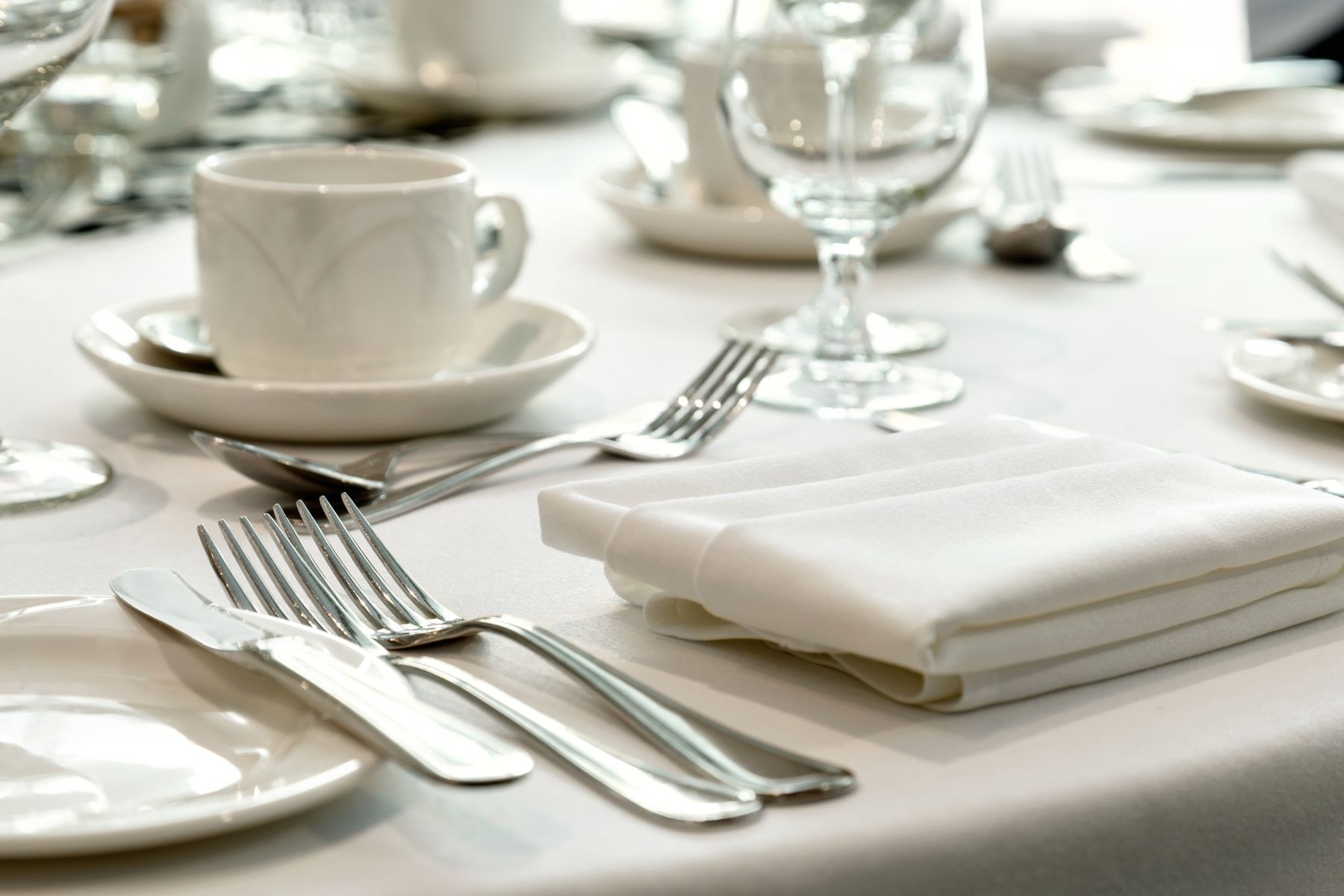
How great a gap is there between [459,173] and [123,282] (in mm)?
351

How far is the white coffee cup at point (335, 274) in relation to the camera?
0.69 m

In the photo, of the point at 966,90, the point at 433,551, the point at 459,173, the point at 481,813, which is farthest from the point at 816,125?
the point at 481,813

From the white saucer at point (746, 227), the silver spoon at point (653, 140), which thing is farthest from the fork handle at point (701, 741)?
the silver spoon at point (653, 140)

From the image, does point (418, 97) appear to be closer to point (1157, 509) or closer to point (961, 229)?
point (961, 229)

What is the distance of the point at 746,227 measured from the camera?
3.46 ft

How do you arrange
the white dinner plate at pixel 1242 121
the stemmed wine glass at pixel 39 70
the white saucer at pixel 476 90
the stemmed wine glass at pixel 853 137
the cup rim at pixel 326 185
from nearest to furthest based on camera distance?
the stemmed wine glass at pixel 39 70
the cup rim at pixel 326 185
the stemmed wine glass at pixel 853 137
the white dinner plate at pixel 1242 121
the white saucer at pixel 476 90

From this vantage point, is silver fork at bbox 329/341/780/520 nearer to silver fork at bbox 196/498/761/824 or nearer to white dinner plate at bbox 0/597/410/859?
silver fork at bbox 196/498/761/824

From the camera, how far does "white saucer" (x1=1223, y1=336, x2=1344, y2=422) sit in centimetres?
70

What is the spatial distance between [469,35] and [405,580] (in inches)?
47.2

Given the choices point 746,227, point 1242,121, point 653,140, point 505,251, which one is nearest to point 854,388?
point 505,251

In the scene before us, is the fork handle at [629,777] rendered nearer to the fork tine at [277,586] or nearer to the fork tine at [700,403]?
the fork tine at [277,586]

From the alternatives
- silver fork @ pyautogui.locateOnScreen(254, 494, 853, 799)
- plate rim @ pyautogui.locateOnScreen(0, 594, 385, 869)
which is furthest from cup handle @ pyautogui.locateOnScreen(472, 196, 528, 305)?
plate rim @ pyautogui.locateOnScreen(0, 594, 385, 869)

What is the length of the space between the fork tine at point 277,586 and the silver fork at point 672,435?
0.33 ft

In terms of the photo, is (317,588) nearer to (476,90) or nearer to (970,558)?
(970,558)
